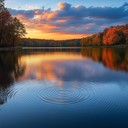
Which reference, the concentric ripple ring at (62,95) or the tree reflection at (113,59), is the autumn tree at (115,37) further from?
the concentric ripple ring at (62,95)

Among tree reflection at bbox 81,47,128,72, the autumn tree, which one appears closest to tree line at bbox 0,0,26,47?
tree reflection at bbox 81,47,128,72

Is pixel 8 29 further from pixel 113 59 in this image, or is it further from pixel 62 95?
pixel 62 95

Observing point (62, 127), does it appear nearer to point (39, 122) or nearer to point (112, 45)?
point (39, 122)

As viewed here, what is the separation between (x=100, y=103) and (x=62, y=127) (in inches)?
119

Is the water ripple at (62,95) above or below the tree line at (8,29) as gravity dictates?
below

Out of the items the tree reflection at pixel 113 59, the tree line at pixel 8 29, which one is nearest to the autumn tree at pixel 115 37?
the tree line at pixel 8 29

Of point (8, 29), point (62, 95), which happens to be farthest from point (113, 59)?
point (8, 29)

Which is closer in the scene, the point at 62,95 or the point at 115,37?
the point at 62,95

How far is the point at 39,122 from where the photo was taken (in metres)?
7.34

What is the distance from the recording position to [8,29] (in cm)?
6303

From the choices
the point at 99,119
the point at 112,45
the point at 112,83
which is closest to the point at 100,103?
the point at 99,119

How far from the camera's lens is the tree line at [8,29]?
59.3m

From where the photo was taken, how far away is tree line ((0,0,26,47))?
195ft

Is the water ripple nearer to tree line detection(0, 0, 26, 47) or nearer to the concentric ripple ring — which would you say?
the concentric ripple ring
